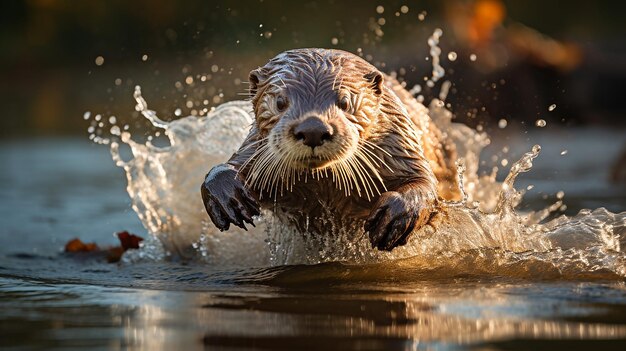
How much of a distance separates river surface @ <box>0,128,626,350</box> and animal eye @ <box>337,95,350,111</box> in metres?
0.68

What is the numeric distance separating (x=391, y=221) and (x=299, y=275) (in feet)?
1.87

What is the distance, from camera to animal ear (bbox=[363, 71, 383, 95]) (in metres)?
4.71

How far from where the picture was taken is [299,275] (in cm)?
475

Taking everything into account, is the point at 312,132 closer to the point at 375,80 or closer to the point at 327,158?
the point at 327,158

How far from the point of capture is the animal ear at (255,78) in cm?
478

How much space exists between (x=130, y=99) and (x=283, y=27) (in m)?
2.34

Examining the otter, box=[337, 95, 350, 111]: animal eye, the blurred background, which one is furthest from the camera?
the blurred background

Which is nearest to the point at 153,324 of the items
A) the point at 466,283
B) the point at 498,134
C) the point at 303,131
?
the point at 303,131

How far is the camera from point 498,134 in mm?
11195

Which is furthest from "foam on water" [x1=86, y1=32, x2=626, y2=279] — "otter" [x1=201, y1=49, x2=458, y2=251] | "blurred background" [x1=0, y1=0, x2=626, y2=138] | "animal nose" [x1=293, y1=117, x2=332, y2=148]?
"animal nose" [x1=293, y1=117, x2=332, y2=148]

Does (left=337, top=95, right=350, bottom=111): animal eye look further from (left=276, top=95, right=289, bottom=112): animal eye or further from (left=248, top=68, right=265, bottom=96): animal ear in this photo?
(left=248, top=68, right=265, bottom=96): animal ear

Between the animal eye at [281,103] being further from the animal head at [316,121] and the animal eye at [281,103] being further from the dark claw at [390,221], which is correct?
the dark claw at [390,221]

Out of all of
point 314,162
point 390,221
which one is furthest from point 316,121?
point 390,221

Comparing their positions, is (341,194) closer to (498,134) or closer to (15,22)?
(498,134)
